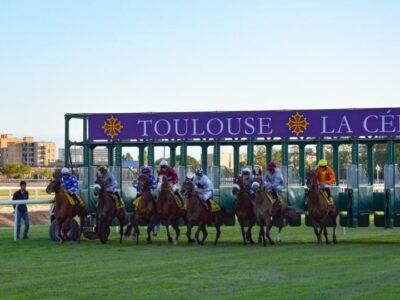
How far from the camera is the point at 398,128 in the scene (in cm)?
2145

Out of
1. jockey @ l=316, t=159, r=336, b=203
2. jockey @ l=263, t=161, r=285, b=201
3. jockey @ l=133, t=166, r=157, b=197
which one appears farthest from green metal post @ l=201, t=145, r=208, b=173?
jockey @ l=316, t=159, r=336, b=203

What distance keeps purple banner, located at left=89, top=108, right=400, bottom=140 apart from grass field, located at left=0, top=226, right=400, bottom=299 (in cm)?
227

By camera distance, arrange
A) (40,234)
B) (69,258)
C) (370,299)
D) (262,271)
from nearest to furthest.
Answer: (370,299) → (262,271) → (69,258) → (40,234)

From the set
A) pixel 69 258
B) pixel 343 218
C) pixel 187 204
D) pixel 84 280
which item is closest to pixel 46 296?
pixel 84 280

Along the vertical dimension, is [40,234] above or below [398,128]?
below

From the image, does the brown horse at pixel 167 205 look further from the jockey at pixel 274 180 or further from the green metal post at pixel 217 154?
the jockey at pixel 274 180

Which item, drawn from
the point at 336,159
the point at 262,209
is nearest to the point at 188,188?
the point at 262,209

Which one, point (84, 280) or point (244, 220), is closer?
point (84, 280)

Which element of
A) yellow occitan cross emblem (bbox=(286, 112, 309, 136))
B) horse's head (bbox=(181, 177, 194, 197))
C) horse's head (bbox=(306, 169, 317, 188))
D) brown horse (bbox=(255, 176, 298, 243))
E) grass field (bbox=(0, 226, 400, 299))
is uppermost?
yellow occitan cross emblem (bbox=(286, 112, 309, 136))

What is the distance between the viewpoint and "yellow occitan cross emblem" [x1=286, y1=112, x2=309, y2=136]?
72.7 feet

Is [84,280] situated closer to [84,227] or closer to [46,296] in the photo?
[46,296]

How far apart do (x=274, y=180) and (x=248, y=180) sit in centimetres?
74

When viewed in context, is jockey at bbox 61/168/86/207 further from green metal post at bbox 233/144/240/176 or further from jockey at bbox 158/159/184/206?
green metal post at bbox 233/144/240/176

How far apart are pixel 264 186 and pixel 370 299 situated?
9.59m
